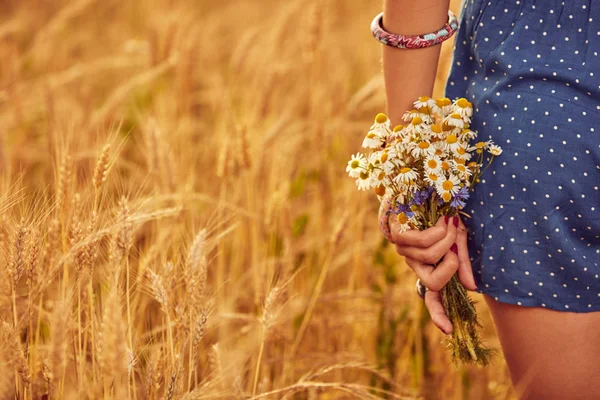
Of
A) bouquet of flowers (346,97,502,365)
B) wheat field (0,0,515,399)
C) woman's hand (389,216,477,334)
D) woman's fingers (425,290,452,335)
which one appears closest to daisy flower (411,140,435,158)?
bouquet of flowers (346,97,502,365)

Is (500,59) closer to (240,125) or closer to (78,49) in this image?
(240,125)

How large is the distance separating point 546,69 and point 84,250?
0.81m

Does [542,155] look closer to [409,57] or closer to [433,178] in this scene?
[433,178]

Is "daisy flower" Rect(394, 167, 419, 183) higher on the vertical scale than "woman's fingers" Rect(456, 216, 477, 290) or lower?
higher

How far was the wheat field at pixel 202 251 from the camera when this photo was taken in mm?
1117

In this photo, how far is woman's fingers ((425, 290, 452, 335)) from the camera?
108cm

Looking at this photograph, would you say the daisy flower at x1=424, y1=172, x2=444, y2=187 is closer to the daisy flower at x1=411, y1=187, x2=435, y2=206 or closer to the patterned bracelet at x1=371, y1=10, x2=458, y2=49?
the daisy flower at x1=411, y1=187, x2=435, y2=206

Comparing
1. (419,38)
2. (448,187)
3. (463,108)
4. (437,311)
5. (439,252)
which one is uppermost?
(419,38)

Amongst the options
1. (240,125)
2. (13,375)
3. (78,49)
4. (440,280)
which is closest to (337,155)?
(240,125)

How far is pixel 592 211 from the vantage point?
3.19ft

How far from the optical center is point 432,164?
1.03 metres

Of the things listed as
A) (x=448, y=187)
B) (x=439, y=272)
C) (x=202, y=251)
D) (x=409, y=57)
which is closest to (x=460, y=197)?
(x=448, y=187)

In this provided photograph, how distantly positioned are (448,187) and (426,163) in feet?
0.18

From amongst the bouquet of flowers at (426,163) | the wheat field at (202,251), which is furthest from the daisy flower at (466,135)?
the wheat field at (202,251)
